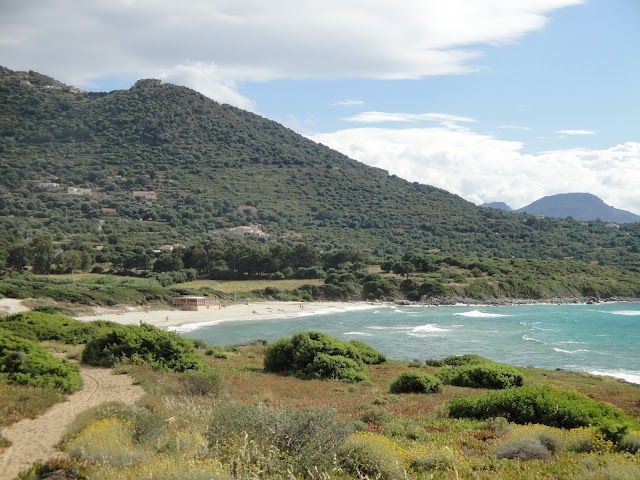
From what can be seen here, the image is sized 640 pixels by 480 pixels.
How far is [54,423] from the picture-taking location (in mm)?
11555

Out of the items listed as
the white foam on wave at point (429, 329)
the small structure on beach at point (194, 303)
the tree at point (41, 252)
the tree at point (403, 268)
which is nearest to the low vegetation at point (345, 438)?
the white foam on wave at point (429, 329)

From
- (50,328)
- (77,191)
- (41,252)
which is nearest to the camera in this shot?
(50,328)

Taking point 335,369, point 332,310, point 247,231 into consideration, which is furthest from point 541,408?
point 247,231

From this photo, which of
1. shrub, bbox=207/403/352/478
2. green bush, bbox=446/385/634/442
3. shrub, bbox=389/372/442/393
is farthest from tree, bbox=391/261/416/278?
shrub, bbox=207/403/352/478

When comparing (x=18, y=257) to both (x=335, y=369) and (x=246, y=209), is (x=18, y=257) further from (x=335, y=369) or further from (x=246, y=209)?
(x=335, y=369)

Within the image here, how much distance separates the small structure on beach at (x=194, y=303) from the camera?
6562cm

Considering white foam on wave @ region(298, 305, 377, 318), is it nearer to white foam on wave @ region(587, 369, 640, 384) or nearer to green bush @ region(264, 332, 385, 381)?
white foam on wave @ region(587, 369, 640, 384)

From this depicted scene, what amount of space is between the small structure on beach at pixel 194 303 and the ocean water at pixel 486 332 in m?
8.81

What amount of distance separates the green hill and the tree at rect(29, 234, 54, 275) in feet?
59.3

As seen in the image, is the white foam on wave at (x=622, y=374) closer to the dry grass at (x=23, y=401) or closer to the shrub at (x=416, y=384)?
the shrub at (x=416, y=384)

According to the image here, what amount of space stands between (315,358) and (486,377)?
613 centimetres

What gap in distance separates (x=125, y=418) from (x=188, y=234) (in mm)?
103922

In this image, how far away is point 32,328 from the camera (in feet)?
84.1

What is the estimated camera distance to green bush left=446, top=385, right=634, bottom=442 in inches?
447
